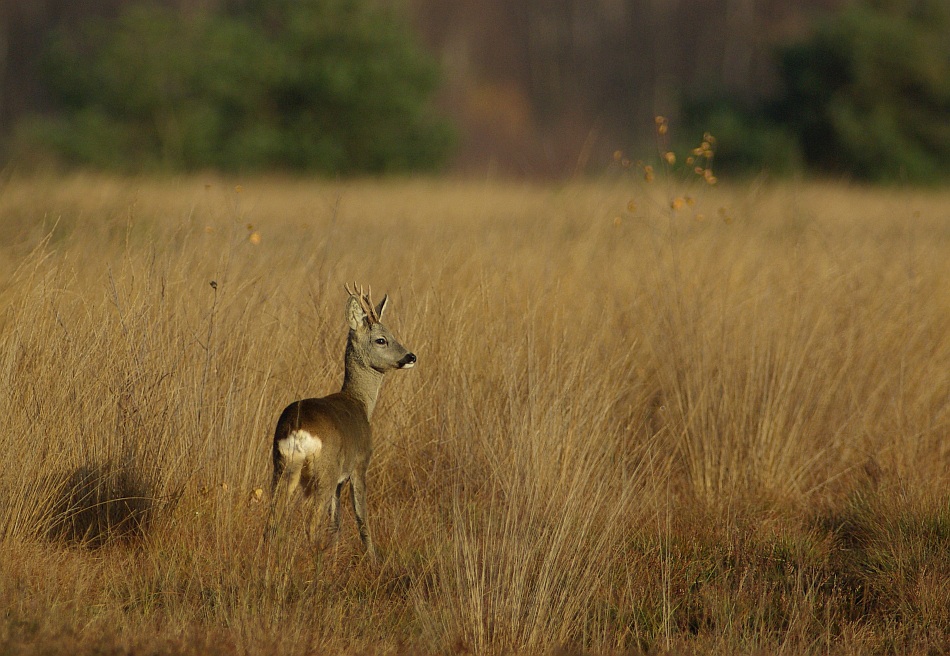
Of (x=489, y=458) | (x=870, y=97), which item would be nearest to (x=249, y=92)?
(x=870, y=97)

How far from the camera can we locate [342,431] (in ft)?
13.7

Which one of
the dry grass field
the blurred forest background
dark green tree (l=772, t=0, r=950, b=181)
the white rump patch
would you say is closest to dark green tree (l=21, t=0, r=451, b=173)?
the blurred forest background

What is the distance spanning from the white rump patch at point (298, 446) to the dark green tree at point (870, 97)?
24978 mm

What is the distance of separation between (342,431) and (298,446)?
0.85ft

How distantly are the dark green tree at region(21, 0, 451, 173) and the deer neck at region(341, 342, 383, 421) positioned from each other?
22925 mm

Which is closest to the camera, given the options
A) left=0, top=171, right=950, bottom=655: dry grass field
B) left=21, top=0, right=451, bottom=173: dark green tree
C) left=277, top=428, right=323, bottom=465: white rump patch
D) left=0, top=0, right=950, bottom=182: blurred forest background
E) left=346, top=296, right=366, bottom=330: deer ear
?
left=277, top=428, right=323, bottom=465: white rump patch

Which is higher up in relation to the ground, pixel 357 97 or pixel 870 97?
pixel 870 97

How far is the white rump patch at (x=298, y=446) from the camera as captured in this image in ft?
13.0

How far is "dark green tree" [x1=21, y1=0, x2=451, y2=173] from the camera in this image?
27188 millimetres

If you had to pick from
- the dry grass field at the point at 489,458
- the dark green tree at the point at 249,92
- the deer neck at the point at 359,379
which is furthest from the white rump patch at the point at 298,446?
the dark green tree at the point at 249,92

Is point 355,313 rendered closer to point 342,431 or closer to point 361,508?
point 342,431

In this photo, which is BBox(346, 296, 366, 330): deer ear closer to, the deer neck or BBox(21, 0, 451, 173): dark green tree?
the deer neck

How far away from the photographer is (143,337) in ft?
16.0

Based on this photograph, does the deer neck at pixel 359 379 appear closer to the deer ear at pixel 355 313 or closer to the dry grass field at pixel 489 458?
the deer ear at pixel 355 313
